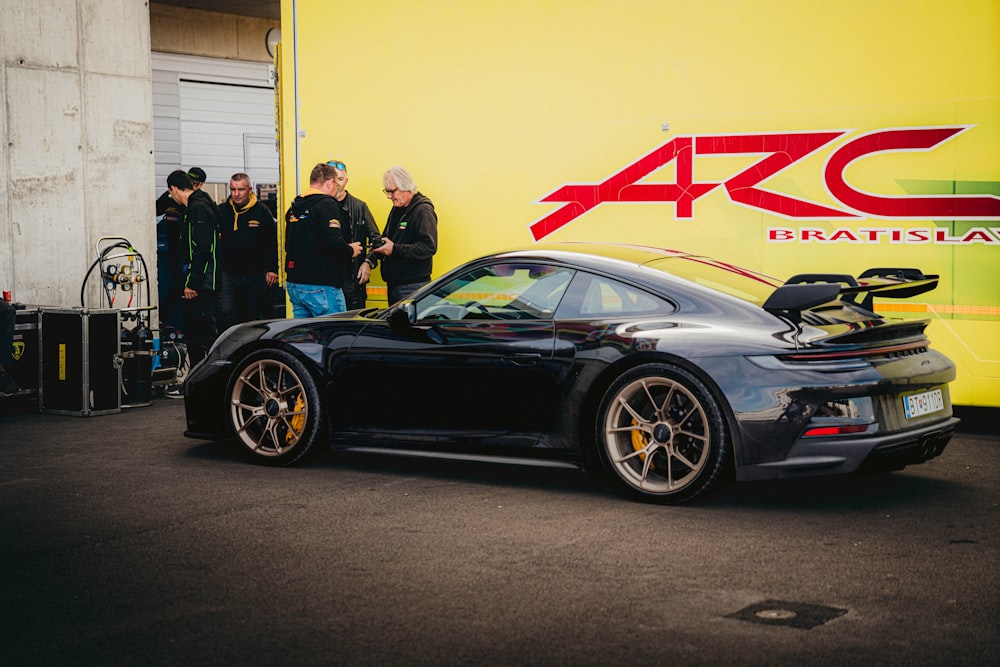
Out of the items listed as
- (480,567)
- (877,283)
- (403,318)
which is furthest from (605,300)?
(480,567)

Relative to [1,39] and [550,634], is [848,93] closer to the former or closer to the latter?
[550,634]

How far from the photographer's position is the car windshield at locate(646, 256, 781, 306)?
21.6 feet

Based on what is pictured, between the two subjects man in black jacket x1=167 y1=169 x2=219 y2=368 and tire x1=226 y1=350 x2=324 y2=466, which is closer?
tire x1=226 y1=350 x2=324 y2=466

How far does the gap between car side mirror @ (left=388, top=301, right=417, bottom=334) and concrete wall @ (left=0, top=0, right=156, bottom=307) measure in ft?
20.0

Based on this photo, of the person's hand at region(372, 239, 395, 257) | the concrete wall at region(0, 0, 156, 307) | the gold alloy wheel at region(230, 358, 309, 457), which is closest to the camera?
the gold alloy wheel at region(230, 358, 309, 457)

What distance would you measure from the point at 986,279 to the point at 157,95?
12.6m

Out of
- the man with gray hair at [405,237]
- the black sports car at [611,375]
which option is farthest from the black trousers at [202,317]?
the black sports car at [611,375]

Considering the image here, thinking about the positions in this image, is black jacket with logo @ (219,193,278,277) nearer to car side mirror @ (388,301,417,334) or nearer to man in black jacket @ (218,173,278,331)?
man in black jacket @ (218,173,278,331)

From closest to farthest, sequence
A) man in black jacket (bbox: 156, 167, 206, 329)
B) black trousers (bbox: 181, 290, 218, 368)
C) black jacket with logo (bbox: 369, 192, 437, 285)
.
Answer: black jacket with logo (bbox: 369, 192, 437, 285), black trousers (bbox: 181, 290, 218, 368), man in black jacket (bbox: 156, 167, 206, 329)

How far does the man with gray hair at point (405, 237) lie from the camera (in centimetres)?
987

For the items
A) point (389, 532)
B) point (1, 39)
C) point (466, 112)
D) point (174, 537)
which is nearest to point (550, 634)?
point (389, 532)

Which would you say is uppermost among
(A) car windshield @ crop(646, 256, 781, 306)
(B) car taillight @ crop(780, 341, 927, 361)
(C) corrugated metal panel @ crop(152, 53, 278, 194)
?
(C) corrugated metal panel @ crop(152, 53, 278, 194)

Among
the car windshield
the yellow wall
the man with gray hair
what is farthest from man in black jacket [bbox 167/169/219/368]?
the car windshield

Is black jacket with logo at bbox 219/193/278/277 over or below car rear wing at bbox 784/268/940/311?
over
